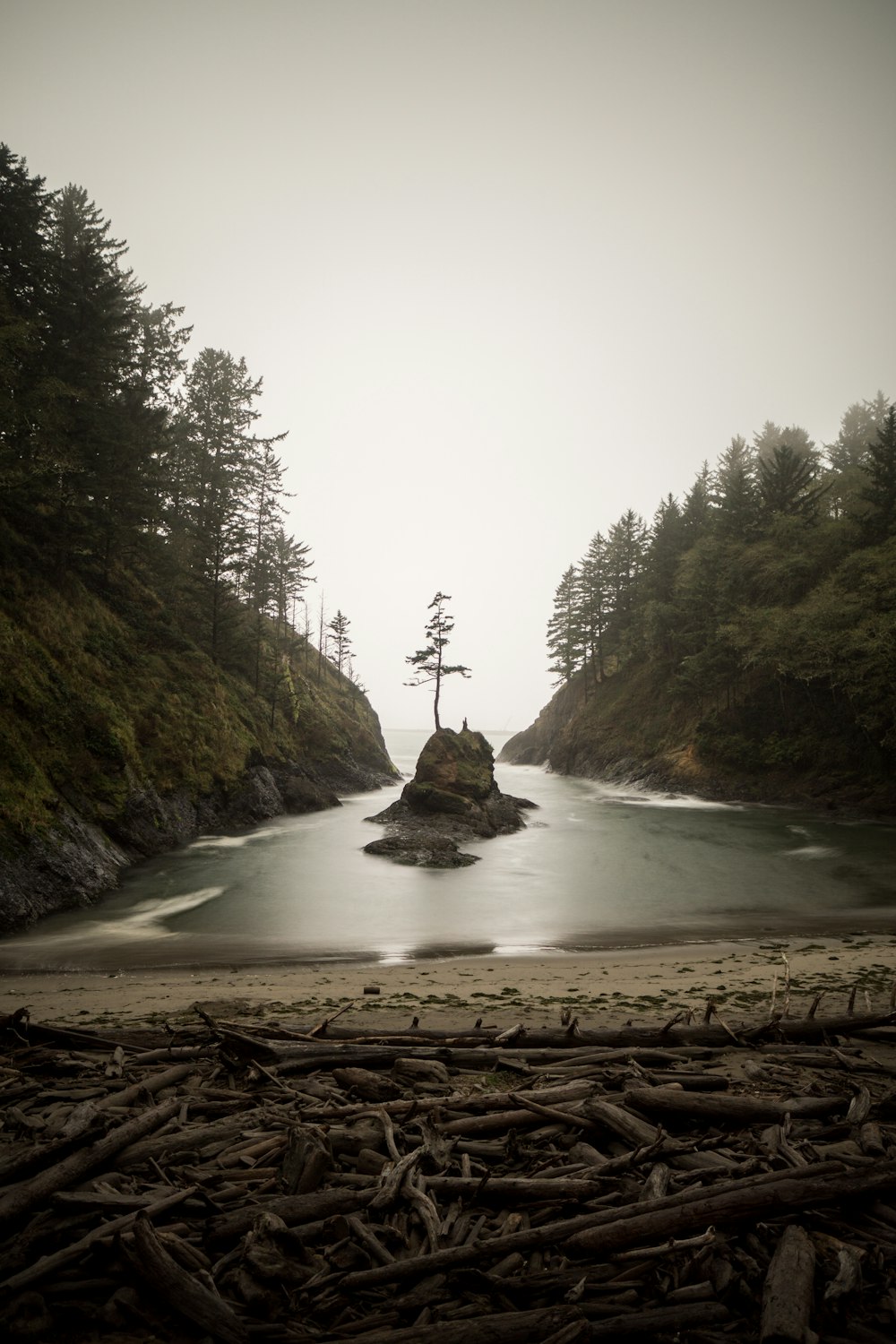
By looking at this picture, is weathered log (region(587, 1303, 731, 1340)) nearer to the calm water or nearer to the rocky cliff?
the calm water

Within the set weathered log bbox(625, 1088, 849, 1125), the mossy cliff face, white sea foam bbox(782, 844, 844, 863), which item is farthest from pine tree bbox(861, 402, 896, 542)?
weathered log bbox(625, 1088, 849, 1125)

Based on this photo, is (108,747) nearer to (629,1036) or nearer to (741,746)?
(629,1036)

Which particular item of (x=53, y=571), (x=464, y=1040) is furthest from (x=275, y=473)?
(x=464, y=1040)

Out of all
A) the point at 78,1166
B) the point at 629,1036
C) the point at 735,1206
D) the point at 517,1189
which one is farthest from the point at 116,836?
the point at 735,1206

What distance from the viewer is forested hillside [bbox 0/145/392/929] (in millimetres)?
16812

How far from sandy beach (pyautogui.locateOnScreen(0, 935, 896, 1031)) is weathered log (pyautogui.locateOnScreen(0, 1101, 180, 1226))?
2.58 m

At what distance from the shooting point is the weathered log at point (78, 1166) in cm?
330

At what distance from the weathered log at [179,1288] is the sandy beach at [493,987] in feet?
12.8

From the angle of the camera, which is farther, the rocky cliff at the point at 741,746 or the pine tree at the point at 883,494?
the pine tree at the point at 883,494

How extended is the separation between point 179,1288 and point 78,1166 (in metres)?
1.30

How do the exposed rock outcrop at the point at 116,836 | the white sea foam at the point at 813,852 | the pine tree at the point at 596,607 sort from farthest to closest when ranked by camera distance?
the pine tree at the point at 596,607, the white sea foam at the point at 813,852, the exposed rock outcrop at the point at 116,836

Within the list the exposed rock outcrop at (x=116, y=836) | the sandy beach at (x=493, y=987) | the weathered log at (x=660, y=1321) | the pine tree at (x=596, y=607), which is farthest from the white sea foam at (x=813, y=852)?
the pine tree at (x=596, y=607)

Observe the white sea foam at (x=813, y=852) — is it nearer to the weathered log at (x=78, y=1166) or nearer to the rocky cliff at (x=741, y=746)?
the rocky cliff at (x=741, y=746)

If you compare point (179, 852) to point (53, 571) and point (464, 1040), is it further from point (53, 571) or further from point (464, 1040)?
point (464, 1040)
